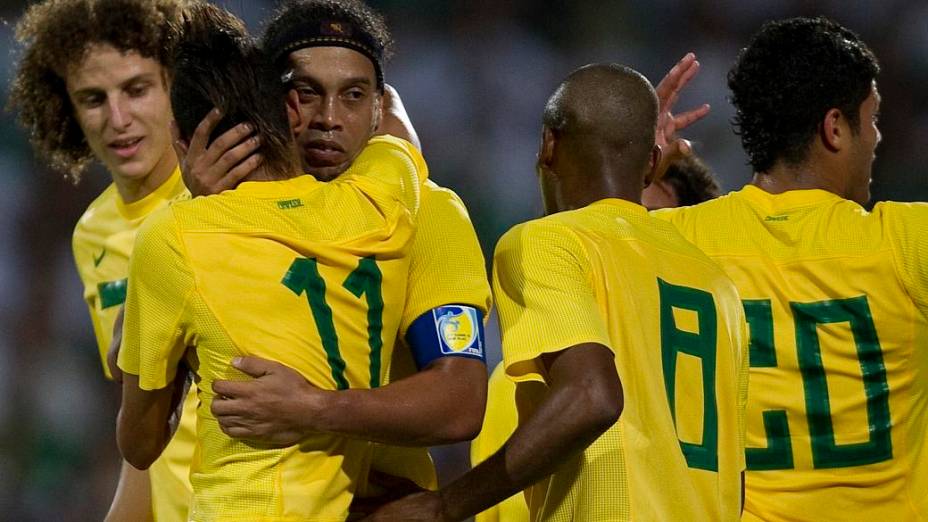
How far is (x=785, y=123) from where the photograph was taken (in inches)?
149

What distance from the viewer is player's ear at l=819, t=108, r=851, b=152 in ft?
12.3

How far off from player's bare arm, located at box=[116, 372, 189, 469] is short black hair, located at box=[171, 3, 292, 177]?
52 centimetres

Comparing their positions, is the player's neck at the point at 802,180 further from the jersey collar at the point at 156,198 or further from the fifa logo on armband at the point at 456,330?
the jersey collar at the point at 156,198

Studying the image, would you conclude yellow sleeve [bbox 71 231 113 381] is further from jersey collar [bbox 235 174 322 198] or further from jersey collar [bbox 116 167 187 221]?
jersey collar [bbox 235 174 322 198]

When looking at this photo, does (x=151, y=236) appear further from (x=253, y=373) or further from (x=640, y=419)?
(x=640, y=419)

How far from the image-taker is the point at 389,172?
287 cm

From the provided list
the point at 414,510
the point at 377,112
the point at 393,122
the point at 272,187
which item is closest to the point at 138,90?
the point at 393,122

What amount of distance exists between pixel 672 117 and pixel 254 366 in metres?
1.85

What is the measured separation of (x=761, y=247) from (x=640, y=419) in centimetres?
95

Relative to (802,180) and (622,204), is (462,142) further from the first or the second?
(622,204)

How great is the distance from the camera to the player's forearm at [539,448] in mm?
2580

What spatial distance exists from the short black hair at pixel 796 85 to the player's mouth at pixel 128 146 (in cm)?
198

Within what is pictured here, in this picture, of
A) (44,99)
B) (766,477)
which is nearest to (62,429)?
(44,99)

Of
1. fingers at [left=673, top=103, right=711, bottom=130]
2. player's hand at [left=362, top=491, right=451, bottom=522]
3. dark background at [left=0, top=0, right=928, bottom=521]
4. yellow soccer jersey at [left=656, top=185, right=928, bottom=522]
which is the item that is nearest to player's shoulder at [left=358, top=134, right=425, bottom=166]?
player's hand at [left=362, top=491, right=451, bottom=522]
